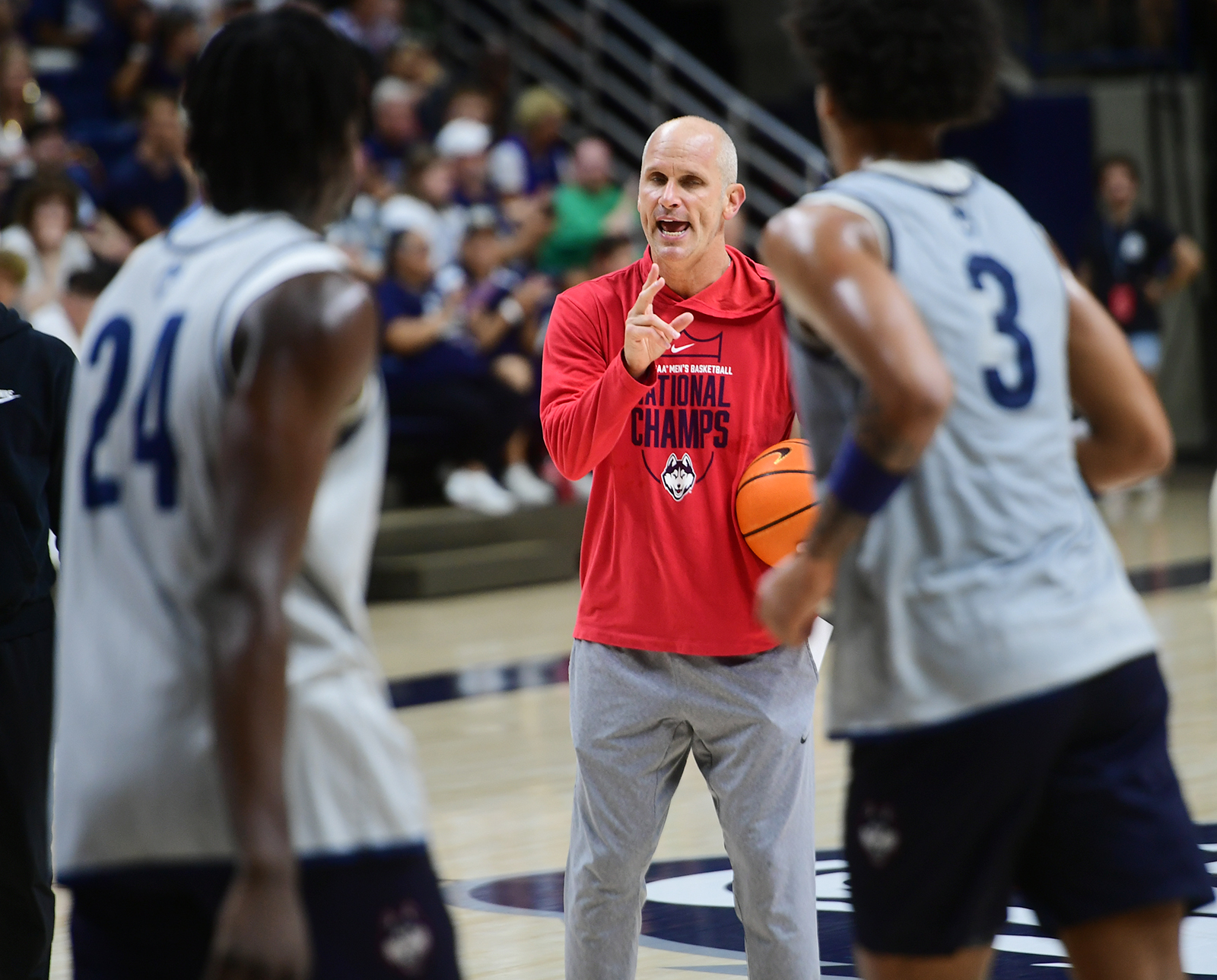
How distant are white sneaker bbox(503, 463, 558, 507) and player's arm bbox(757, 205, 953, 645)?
9.93 meters

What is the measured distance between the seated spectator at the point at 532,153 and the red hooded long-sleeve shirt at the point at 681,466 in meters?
10.2

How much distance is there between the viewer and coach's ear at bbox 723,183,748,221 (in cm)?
352

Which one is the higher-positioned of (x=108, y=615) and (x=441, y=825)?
(x=108, y=615)

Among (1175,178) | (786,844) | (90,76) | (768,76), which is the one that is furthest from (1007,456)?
(768,76)

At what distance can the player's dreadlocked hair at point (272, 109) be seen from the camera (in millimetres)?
2006

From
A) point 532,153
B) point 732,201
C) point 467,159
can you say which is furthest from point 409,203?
point 732,201

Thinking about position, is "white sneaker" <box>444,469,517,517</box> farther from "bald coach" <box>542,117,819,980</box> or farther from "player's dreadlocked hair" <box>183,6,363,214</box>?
"player's dreadlocked hair" <box>183,6,363,214</box>

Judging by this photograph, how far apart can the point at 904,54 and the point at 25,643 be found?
6.52 ft

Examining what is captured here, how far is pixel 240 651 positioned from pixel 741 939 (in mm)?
2691

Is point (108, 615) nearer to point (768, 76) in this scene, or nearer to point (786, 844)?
point (786, 844)

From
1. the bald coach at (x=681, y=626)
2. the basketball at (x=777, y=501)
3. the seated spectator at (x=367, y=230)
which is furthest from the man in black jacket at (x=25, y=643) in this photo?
the seated spectator at (x=367, y=230)

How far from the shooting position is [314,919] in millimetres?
A: 1974

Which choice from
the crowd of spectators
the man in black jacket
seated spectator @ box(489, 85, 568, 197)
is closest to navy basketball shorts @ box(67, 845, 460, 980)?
the man in black jacket

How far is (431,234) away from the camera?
11.8 m
